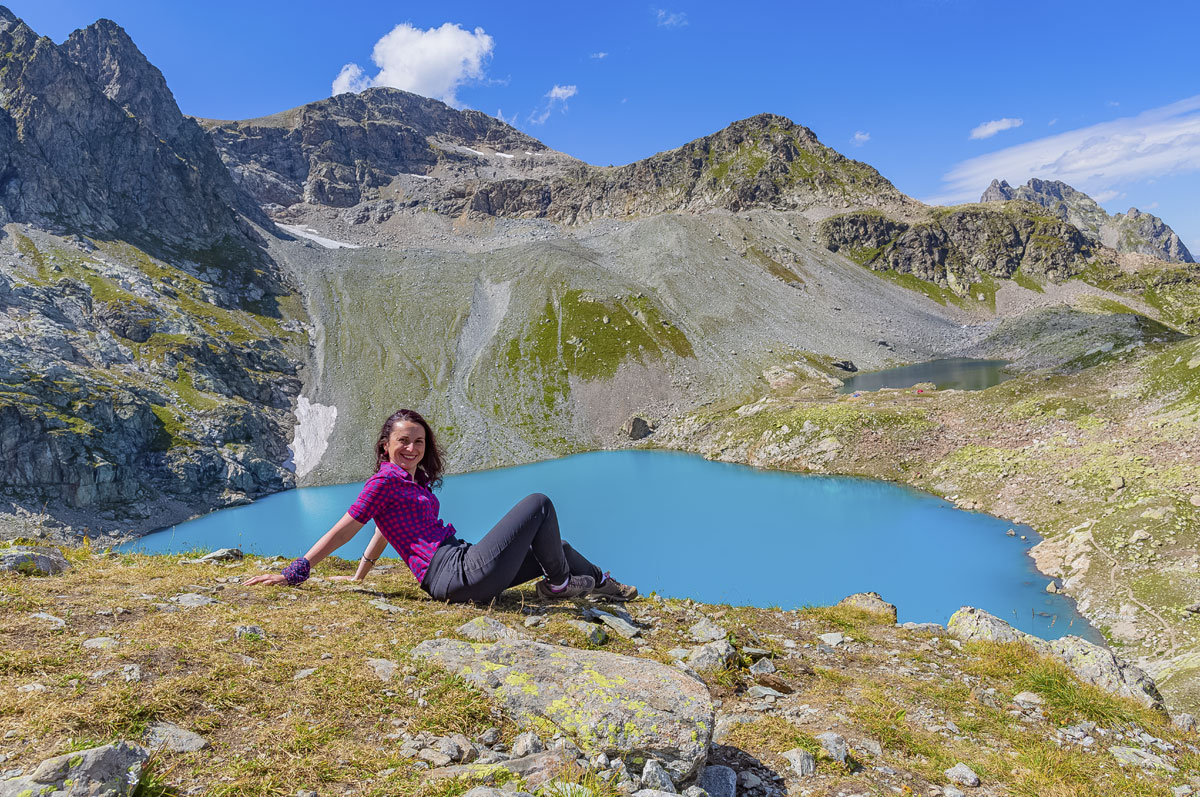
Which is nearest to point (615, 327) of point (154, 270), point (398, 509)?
point (154, 270)

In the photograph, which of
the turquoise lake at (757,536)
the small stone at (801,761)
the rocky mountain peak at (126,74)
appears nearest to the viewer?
the small stone at (801,761)

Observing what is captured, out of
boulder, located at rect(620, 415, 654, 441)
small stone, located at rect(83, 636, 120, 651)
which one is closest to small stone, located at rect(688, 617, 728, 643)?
small stone, located at rect(83, 636, 120, 651)

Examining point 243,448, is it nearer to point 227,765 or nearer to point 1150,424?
point 227,765

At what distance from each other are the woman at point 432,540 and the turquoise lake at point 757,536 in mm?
1925

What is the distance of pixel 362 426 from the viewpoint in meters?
79.4

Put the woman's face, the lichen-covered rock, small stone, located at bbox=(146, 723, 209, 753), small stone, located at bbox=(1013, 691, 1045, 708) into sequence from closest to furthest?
1. small stone, located at bbox=(146, 723, 209, 753)
2. the lichen-covered rock
3. small stone, located at bbox=(1013, 691, 1045, 708)
4. the woman's face

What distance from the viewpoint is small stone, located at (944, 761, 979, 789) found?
17.6 feet

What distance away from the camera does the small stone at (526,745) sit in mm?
4160

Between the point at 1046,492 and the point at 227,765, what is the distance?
131 ft

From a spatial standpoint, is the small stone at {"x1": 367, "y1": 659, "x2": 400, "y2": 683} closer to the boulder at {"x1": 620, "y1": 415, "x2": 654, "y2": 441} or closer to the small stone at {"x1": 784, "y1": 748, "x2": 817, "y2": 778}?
the small stone at {"x1": 784, "y1": 748, "x2": 817, "y2": 778}

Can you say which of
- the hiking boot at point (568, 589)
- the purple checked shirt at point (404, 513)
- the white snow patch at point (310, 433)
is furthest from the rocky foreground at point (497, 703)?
the white snow patch at point (310, 433)

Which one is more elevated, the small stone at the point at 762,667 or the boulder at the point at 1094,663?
the small stone at the point at 762,667

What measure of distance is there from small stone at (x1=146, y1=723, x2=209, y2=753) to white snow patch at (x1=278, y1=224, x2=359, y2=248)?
158004 mm

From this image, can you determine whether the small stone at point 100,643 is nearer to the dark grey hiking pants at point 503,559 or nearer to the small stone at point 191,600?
the small stone at point 191,600
